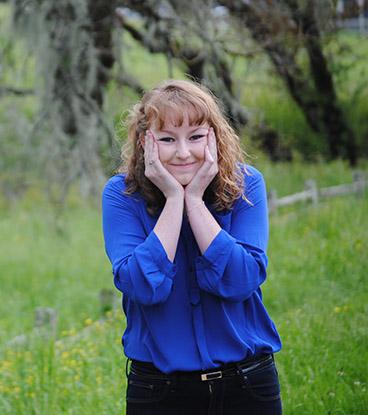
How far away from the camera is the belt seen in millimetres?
2455

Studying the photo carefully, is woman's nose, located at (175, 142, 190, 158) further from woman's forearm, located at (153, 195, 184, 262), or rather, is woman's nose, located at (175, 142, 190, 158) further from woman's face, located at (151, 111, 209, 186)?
woman's forearm, located at (153, 195, 184, 262)

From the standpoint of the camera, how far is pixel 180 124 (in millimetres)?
2484

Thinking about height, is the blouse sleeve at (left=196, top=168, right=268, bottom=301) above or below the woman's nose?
below

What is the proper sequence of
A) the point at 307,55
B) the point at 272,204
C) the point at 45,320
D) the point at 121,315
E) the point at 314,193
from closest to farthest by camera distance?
the point at 45,320 → the point at 121,315 → the point at 272,204 → the point at 314,193 → the point at 307,55

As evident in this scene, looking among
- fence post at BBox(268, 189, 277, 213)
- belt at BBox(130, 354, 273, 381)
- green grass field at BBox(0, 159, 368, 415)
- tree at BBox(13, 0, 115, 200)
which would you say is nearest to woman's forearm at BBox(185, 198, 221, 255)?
belt at BBox(130, 354, 273, 381)

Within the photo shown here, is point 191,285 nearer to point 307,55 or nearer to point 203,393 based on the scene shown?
point 203,393

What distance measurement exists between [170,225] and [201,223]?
9cm

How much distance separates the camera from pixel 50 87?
7.84 m

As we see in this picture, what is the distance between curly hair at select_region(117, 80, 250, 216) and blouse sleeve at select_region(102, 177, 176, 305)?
0.05 meters

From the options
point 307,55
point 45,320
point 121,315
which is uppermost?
point 307,55

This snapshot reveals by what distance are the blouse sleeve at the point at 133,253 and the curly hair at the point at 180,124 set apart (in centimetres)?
5

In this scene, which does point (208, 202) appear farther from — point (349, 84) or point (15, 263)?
point (349, 84)

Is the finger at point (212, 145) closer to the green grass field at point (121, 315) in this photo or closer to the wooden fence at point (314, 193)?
the green grass field at point (121, 315)

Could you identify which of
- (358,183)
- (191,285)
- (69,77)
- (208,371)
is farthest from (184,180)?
(358,183)
